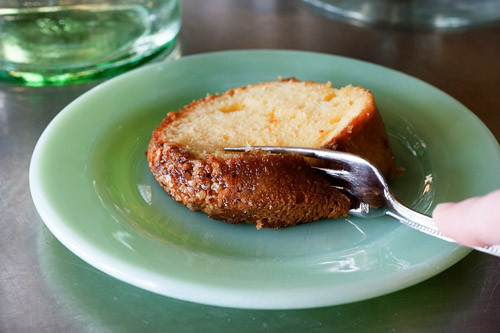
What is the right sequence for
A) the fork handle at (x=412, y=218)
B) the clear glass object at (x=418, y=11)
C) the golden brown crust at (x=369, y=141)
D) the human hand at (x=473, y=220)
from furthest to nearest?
the clear glass object at (x=418, y=11)
the golden brown crust at (x=369, y=141)
the fork handle at (x=412, y=218)
the human hand at (x=473, y=220)

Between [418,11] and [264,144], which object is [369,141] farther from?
[418,11]

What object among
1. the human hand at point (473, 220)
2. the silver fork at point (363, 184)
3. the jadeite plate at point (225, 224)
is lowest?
the jadeite plate at point (225, 224)

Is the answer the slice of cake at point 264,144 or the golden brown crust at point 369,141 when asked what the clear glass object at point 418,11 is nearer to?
the slice of cake at point 264,144

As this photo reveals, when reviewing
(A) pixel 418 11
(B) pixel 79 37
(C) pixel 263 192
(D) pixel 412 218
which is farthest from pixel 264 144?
(A) pixel 418 11

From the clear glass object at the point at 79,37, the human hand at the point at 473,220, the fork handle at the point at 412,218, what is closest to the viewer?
the human hand at the point at 473,220

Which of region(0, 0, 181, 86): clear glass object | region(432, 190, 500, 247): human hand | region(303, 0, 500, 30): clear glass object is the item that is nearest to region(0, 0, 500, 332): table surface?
region(0, 0, 181, 86): clear glass object

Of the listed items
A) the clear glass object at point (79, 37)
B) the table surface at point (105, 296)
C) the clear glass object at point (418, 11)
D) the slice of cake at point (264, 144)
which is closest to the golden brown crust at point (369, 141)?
the slice of cake at point (264, 144)
